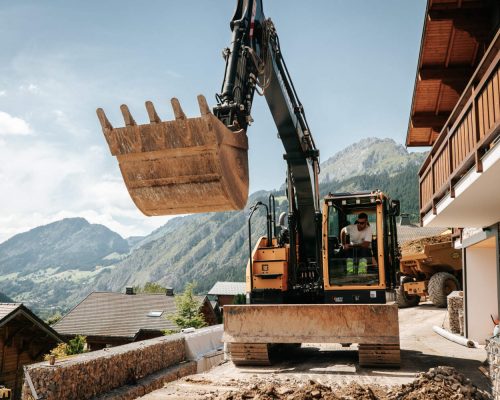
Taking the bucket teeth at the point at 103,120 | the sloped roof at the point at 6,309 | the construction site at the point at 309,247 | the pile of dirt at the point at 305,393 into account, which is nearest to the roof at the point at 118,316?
the sloped roof at the point at 6,309

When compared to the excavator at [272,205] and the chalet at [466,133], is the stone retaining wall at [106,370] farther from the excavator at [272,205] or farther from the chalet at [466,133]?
the chalet at [466,133]

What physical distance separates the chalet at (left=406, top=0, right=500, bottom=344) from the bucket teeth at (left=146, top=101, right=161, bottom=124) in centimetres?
395

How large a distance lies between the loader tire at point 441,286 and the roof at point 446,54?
650 centimetres

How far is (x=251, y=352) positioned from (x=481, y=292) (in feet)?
22.4

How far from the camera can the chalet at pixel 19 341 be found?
67.0 feet

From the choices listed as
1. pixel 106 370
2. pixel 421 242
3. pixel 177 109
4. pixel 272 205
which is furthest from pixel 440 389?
pixel 421 242

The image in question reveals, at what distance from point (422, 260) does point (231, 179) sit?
17.3 m

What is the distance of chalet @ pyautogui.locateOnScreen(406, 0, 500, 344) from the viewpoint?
6.85 meters

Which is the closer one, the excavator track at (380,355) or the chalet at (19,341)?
the excavator track at (380,355)

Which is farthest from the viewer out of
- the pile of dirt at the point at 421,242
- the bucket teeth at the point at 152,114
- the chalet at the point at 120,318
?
the chalet at the point at 120,318

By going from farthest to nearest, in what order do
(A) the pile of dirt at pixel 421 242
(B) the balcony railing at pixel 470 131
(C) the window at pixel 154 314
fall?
(C) the window at pixel 154 314 < (A) the pile of dirt at pixel 421 242 < (B) the balcony railing at pixel 470 131

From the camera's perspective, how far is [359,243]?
9812mm

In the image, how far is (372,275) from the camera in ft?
31.4

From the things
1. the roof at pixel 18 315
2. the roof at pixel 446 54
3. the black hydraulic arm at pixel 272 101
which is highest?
the roof at pixel 446 54
